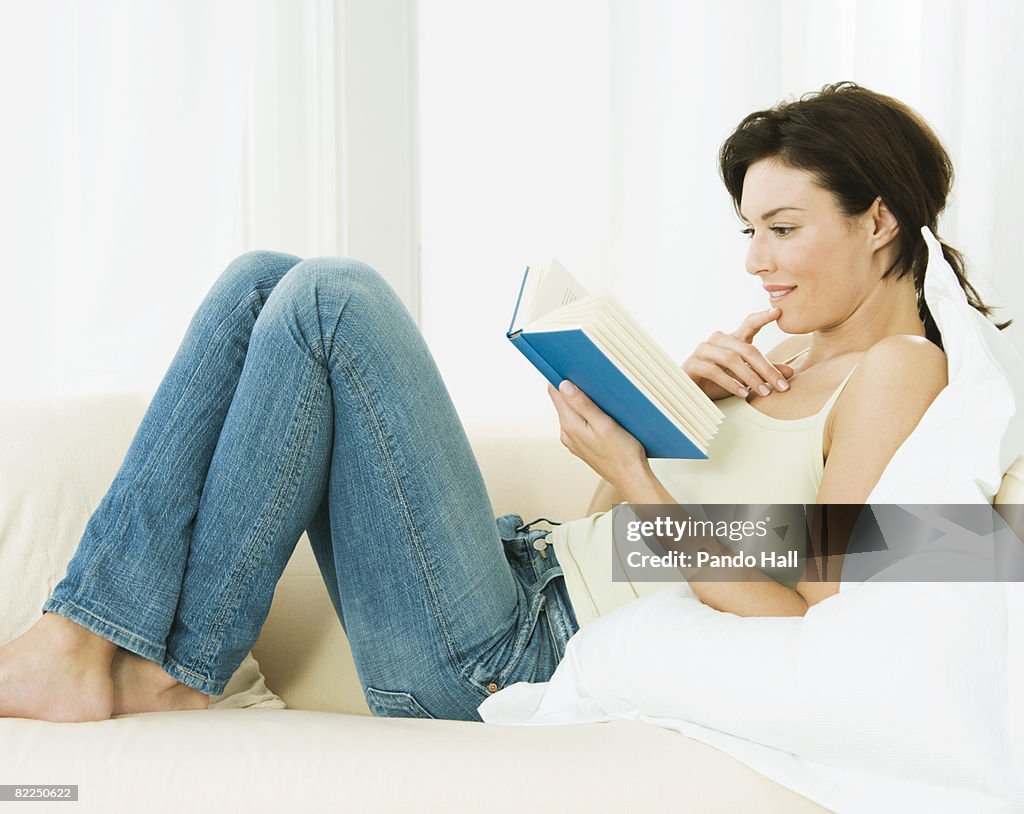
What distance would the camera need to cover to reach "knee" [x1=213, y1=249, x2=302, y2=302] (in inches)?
43.8

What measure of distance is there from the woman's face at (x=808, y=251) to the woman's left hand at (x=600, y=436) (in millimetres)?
342

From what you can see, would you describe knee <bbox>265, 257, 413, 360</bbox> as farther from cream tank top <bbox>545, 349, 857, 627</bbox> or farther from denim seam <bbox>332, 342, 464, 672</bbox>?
cream tank top <bbox>545, 349, 857, 627</bbox>

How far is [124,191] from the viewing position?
2113 millimetres

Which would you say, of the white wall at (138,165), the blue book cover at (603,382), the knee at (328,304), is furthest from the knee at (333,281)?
the white wall at (138,165)

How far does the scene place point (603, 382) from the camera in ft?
3.41

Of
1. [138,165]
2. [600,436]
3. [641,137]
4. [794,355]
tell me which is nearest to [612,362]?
[600,436]

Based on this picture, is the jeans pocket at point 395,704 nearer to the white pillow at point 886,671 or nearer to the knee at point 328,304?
the white pillow at point 886,671

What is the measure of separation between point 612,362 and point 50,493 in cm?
72

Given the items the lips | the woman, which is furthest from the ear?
the lips

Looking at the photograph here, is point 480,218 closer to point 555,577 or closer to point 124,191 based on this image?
point 124,191

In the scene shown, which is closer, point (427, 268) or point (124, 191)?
point (124, 191)

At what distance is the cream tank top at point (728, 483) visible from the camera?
1182 mm

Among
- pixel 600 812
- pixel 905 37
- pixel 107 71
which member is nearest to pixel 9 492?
pixel 600 812

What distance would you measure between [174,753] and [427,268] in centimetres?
192
